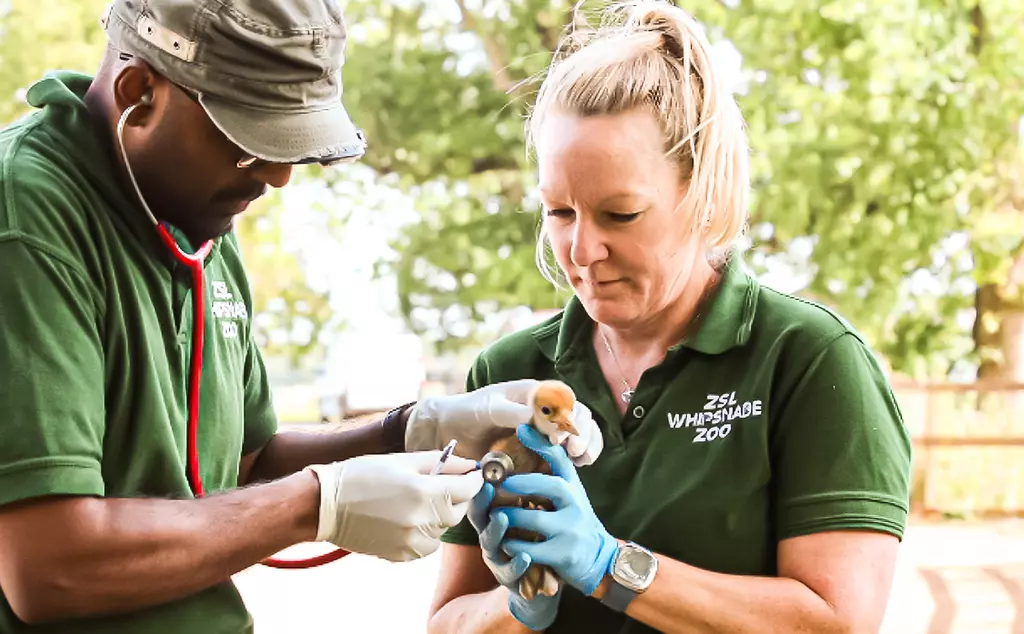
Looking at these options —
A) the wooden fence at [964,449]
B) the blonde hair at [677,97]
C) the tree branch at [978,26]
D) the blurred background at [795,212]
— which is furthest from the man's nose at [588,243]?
the wooden fence at [964,449]

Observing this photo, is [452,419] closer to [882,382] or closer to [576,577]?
[576,577]

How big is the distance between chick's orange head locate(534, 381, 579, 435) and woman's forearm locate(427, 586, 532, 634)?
272 mm

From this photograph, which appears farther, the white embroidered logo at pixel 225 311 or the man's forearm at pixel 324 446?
the man's forearm at pixel 324 446

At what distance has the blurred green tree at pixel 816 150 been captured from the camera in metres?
5.62

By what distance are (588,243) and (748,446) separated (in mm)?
341

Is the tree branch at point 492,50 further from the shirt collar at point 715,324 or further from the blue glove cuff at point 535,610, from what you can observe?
the blue glove cuff at point 535,610

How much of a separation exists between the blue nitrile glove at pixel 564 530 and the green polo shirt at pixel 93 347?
0.43 m

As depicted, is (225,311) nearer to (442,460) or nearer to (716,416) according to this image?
(442,460)

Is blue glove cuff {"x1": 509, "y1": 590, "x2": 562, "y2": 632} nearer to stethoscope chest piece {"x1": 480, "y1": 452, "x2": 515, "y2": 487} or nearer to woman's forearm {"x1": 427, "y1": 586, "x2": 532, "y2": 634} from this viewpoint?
woman's forearm {"x1": 427, "y1": 586, "x2": 532, "y2": 634}

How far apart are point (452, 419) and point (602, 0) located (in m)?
0.70

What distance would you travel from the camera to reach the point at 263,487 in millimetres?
1478

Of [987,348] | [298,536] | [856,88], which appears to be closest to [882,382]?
[298,536]

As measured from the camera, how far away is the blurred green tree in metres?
5.62

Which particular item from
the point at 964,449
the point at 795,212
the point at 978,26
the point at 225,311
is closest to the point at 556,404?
the point at 225,311
